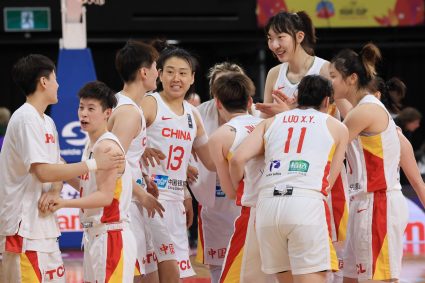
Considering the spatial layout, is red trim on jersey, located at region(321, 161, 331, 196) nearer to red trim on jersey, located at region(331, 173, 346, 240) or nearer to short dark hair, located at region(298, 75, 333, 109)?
short dark hair, located at region(298, 75, 333, 109)

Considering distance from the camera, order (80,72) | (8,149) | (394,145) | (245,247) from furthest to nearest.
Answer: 1. (80,72)
2. (394,145)
3. (245,247)
4. (8,149)

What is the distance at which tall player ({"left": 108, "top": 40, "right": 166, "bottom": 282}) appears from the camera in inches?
239

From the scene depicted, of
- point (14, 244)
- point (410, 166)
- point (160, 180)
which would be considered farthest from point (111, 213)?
point (410, 166)

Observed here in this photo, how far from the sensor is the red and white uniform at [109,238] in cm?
527

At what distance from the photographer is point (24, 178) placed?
17.4 feet

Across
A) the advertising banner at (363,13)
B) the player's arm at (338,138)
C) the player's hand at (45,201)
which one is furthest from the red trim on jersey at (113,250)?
the advertising banner at (363,13)

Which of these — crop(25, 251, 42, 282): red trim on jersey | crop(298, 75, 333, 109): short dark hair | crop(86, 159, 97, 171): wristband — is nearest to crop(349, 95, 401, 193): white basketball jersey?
crop(298, 75, 333, 109): short dark hair

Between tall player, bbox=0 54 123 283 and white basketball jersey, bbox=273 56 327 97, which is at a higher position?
white basketball jersey, bbox=273 56 327 97

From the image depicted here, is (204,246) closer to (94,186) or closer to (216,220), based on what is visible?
(216,220)

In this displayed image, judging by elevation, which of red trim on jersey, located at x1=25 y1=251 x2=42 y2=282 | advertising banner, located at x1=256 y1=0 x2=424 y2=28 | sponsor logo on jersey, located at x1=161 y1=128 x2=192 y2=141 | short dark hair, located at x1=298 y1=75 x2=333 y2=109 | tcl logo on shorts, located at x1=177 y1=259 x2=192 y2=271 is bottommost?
tcl logo on shorts, located at x1=177 y1=259 x2=192 y2=271

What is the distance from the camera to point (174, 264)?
646cm

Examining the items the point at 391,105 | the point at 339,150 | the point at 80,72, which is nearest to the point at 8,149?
the point at 339,150

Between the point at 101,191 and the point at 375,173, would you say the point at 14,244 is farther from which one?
the point at 375,173

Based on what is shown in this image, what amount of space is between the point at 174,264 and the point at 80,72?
4.65 m
